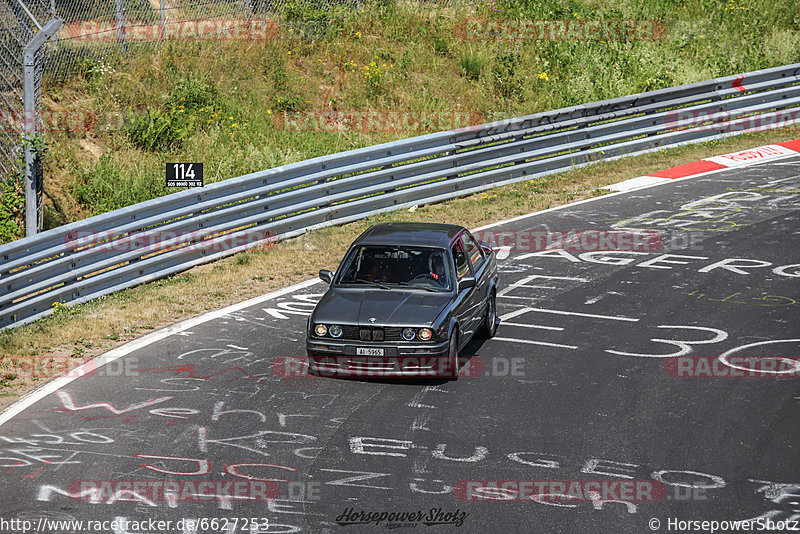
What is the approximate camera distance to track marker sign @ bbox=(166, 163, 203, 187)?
46.8 ft

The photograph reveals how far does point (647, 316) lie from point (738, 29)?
1886cm

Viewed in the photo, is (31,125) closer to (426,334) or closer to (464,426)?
(426,334)

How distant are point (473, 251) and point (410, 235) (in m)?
1.05

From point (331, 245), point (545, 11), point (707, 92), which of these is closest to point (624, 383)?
point (331, 245)

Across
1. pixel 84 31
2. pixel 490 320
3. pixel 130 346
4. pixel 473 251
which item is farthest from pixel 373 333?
pixel 84 31

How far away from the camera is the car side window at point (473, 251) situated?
11814 mm

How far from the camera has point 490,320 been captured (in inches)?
462

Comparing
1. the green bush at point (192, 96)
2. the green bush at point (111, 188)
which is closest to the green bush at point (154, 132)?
the green bush at point (192, 96)

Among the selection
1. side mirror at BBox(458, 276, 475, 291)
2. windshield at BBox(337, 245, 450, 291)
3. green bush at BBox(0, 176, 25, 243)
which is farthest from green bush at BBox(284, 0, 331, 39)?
side mirror at BBox(458, 276, 475, 291)

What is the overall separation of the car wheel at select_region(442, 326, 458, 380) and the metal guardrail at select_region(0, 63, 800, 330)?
222 inches

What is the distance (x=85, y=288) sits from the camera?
13.1 m

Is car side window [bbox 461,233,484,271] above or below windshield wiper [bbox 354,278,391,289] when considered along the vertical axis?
above

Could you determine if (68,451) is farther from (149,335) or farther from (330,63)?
(330,63)

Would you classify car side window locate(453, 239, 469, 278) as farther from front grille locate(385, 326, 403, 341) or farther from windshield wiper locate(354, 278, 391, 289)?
front grille locate(385, 326, 403, 341)
